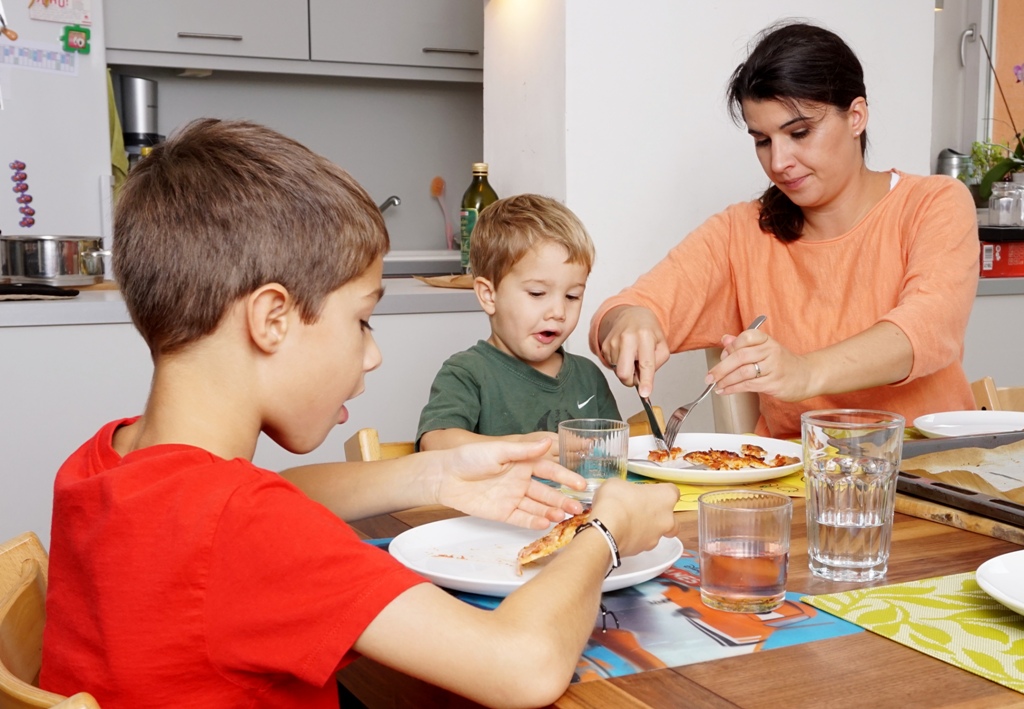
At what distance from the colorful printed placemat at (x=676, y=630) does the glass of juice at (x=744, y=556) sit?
0.04 feet

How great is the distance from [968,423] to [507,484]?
76 cm

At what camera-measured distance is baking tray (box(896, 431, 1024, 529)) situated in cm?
99

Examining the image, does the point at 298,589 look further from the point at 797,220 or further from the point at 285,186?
the point at 797,220

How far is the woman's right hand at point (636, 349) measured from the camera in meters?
1.55

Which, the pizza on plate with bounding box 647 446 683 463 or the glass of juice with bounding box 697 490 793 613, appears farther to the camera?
the pizza on plate with bounding box 647 446 683 463

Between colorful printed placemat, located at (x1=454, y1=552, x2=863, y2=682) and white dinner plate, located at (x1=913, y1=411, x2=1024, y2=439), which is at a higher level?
white dinner plate, located at (x1=913, y1=411, x2=1024, y2=439)

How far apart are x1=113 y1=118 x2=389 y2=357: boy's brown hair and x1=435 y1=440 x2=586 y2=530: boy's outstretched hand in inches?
10.6

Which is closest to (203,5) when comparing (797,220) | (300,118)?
(300,118)

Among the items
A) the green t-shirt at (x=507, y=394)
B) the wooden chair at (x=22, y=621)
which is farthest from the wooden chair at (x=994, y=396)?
the wooden chair at (x=22, y=621)

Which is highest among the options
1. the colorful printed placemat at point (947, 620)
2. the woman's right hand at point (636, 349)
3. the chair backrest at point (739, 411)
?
the woman's right hand at point (636, 349)

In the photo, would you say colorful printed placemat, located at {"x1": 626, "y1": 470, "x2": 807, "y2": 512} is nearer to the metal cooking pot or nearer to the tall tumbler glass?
the tall tumbler glass

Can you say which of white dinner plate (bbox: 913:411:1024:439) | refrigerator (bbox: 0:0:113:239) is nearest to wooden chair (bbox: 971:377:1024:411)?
white dinner plate (bbox: 913:411:1024:439)

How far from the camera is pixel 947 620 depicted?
780 mm

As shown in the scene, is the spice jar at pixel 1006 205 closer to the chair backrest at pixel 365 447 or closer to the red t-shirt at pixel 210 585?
the chair backrest at pixel 365 447
